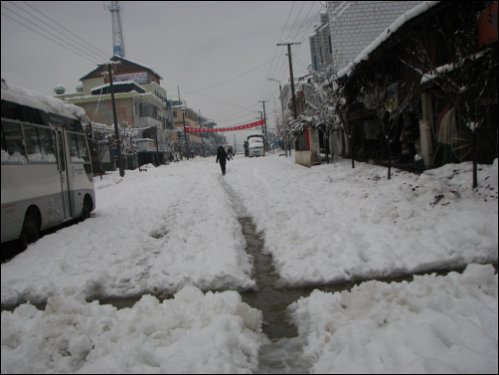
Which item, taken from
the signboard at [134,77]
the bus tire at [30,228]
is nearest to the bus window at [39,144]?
the bus tire at [30,228]

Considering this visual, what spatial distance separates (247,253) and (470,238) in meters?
4.92

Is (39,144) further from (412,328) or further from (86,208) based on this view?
(412,328)

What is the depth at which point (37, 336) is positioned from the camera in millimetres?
3584

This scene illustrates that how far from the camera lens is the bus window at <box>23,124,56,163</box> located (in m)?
6.73

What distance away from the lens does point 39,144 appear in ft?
23.9

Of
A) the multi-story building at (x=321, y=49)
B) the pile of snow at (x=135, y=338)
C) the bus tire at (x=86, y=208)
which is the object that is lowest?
the pile of snow at (x=135, y=338)

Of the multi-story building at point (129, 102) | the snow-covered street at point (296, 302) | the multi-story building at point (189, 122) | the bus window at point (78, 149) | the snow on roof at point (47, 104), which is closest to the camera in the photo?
the snow-covered street at point (296, 302)

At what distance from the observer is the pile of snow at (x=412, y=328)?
9.80ft

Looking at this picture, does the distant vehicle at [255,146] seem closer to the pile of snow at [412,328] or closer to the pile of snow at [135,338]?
the pile of snow at [135,338]

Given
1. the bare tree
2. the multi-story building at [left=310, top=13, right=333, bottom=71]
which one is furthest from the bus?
the multi-story building at [left=310, top=13, right=333, bottom=71]

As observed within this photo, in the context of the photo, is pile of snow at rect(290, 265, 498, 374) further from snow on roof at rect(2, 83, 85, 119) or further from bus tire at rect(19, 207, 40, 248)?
bus tire at rect(19, 207, 40, 248)

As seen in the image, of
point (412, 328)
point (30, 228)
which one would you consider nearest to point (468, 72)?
point (412, 328)

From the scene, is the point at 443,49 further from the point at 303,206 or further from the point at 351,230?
the point at 351,230

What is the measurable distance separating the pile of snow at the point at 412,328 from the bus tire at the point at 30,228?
4.79m
